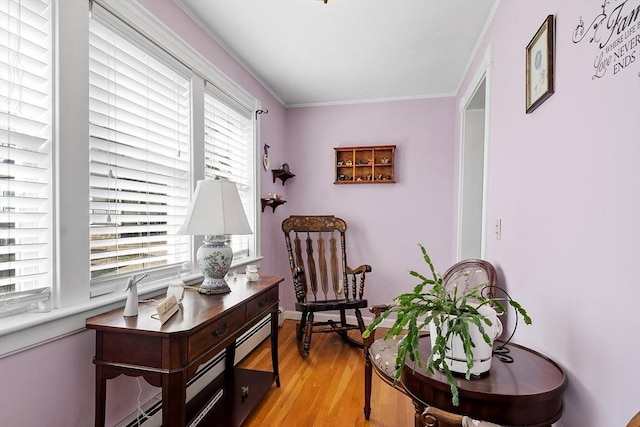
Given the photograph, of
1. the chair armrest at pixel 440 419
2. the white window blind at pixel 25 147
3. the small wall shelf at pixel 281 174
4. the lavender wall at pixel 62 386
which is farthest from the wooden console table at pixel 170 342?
the small wall shelf at pixel 281 174

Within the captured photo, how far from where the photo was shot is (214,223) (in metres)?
1.69

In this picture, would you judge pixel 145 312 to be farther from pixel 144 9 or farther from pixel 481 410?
pixel 144 9

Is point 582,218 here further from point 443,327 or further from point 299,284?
point 299,284

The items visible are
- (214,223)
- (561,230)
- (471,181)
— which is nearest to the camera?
(561,230)

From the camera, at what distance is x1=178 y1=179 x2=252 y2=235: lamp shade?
66.1 inches

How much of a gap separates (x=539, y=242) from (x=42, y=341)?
1942 millimetres

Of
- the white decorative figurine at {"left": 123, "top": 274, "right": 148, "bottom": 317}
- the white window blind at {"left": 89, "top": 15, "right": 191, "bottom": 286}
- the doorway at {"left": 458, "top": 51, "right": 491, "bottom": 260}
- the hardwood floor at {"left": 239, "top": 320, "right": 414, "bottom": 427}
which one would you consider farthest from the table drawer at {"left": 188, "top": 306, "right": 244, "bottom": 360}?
the doorway at {"left": 458, "top": 51, "right": 491, "bottom": 260}

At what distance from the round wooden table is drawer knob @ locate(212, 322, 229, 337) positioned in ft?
2.78

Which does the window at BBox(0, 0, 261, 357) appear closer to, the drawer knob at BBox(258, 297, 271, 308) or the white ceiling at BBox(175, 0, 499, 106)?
the white ceiling at BBox(175, 0, 499, 106)

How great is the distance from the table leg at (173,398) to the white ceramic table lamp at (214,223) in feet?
1.88

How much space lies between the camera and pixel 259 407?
209cm

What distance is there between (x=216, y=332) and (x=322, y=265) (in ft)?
6.62

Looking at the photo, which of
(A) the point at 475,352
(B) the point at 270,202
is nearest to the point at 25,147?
(A) the point at 475,352

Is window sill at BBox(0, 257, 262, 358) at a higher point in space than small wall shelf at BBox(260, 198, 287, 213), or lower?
lower
